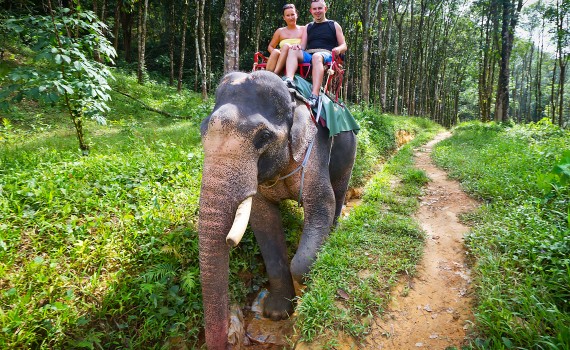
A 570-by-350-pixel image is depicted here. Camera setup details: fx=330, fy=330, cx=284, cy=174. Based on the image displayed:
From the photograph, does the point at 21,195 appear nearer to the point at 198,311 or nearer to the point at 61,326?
the point at 61,326

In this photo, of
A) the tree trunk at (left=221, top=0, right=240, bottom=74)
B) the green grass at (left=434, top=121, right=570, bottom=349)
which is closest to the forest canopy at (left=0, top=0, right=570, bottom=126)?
the tree trunk at (left=221, top=0, right=240, bottom=74)

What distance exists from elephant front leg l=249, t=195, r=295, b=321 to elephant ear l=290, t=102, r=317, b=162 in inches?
29.8

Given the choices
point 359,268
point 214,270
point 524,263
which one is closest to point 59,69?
point 214,270

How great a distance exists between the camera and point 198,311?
323 centimetres

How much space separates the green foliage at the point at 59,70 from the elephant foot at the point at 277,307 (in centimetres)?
352

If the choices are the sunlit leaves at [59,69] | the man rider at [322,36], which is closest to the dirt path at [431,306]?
the man rider at [322,36]

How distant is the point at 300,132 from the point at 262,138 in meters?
0.58

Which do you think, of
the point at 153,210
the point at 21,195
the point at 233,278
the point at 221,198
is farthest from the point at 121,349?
the point at 21,195

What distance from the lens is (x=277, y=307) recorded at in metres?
3.50

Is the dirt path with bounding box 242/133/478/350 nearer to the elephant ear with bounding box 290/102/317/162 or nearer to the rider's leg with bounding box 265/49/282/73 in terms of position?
the elephant ear with bounding box 290/102/317/162

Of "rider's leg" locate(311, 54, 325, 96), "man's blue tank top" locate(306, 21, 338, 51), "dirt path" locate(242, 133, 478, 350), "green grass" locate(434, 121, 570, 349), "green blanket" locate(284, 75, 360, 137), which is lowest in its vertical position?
"dirt path" locate(242, 133, 478, 350)

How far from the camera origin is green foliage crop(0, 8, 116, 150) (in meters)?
4.06

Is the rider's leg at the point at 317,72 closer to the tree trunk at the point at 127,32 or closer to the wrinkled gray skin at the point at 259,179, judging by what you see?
the wrinkled gray skin at the point at 259,179

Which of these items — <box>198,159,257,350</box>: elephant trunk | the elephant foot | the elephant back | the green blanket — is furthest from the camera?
the green blanket
